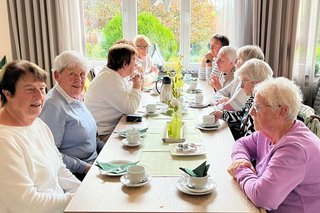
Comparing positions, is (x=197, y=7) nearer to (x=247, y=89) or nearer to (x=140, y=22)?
(x=140, y=22)

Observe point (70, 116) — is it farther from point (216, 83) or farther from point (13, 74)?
point (216, 83)

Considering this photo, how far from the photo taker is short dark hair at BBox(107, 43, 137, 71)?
2514 mm

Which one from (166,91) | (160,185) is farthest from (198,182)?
(166,91)

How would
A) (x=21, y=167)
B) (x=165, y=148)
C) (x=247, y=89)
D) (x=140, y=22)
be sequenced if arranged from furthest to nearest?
1. (x=140, y=22)
2. (x=247, y=89)
3. (x=165, y=148)
4. (x=21, y=167)

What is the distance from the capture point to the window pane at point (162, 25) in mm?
4203

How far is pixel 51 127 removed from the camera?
1.85 meters

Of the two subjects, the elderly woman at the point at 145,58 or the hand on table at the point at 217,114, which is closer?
the hand on table at the point at 217,114

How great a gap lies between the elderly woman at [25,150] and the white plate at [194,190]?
474 millimetres

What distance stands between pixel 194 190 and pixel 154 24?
325cm

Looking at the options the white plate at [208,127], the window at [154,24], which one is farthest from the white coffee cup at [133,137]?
the window at [154,24]

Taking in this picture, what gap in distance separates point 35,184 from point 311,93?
11.2 ft

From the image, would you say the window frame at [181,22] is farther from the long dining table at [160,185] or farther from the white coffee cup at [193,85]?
the long dining table at [160,185]

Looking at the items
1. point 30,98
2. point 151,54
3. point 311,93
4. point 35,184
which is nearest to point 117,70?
point 30,98

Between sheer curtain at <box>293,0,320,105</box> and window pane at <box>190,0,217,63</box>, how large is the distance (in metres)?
0.97
